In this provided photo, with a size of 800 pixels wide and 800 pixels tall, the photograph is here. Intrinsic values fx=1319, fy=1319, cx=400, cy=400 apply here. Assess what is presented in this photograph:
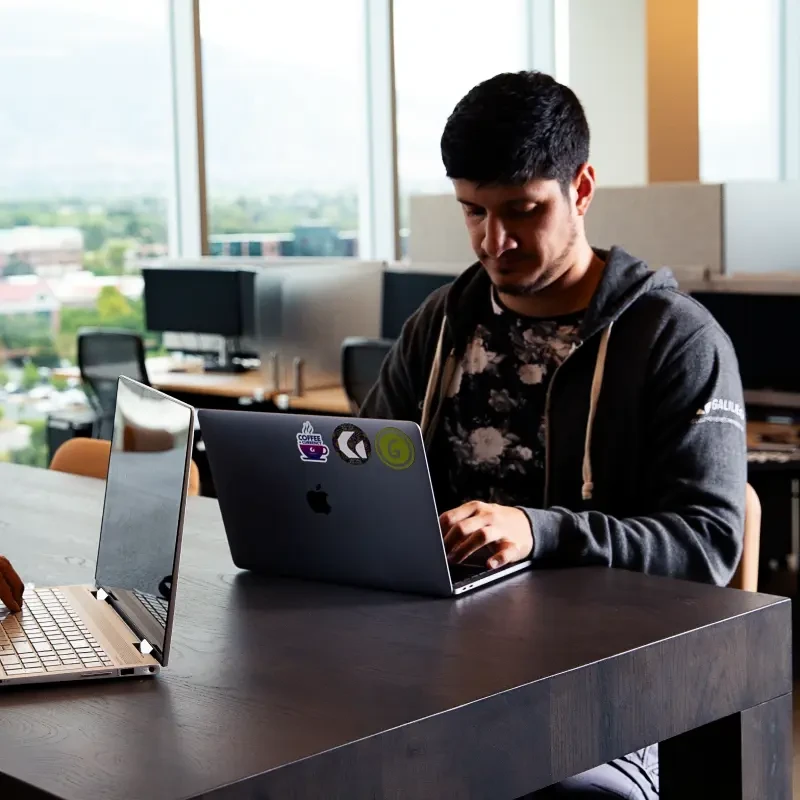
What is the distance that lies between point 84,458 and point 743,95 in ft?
23.0

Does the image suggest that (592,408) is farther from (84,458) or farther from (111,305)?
(111,305)

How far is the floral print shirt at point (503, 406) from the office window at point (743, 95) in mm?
6263

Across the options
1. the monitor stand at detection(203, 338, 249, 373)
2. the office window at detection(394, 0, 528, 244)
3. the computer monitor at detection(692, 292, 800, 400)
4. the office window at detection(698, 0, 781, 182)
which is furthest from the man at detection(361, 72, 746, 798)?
the office window at detection(698, 0, 781, 182)

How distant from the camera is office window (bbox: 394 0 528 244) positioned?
7414 millimetres

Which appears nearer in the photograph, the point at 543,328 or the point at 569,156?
the point at 569,156

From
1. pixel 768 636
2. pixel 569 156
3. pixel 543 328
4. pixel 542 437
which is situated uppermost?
pixel 569 156

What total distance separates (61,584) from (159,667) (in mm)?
447

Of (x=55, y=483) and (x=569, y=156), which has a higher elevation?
(x=569, y=156)

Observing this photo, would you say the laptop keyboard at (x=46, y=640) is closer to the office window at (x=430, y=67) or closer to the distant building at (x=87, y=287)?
the distant building at (x=87, y=287)

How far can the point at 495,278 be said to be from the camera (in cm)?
197

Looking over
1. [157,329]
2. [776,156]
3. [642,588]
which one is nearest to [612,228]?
[157,329]

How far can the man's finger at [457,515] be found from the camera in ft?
5.11

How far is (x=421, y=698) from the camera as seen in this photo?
1183mm

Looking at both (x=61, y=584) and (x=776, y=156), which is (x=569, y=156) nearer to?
(x=61, y=584)
